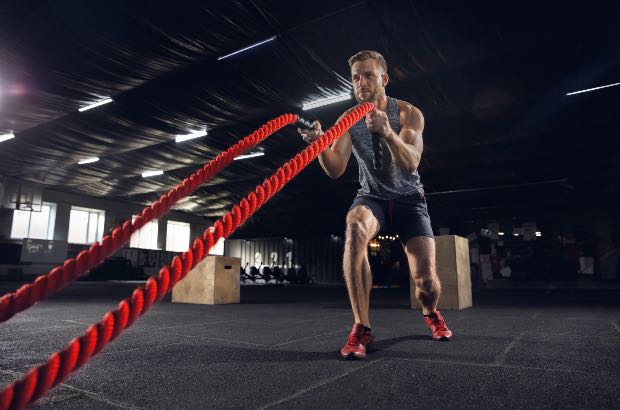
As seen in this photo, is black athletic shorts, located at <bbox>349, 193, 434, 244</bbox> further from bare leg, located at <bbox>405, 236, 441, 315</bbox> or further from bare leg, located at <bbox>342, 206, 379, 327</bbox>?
bare leg, located at <bbox>342, 206, 379, 327</bbox>

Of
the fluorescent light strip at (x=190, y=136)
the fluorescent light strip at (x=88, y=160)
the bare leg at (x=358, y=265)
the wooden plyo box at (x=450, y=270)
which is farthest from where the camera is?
the fluorescent light strip at (x=88, y=160)

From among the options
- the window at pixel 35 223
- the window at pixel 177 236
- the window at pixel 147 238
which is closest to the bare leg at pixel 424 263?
the window at pixel 35 223

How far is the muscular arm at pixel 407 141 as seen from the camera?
190 cm

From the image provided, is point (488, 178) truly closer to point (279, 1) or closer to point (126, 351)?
point (279, 1)

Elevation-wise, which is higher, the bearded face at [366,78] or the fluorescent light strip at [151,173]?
the fluorescent light strip at [151,173]

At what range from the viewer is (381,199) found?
2.24m

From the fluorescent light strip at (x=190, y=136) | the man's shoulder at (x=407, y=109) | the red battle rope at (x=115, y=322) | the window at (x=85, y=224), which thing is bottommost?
the red battle rope at (x=115, y=322)

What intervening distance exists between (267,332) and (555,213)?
738 inches

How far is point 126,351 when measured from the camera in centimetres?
199

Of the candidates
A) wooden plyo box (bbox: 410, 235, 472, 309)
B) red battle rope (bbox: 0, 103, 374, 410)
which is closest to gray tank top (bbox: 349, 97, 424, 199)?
red battle rope (bbox: 0, 103, 374, 410)

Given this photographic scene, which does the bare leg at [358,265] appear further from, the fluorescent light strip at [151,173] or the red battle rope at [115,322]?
the fluorescent light strip at [151,173]

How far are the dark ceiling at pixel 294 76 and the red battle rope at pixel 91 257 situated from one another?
12.8 ft

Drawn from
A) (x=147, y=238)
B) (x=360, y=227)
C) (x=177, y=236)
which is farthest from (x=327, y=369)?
(x=177, y=236)

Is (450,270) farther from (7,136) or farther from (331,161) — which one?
(7,136)
